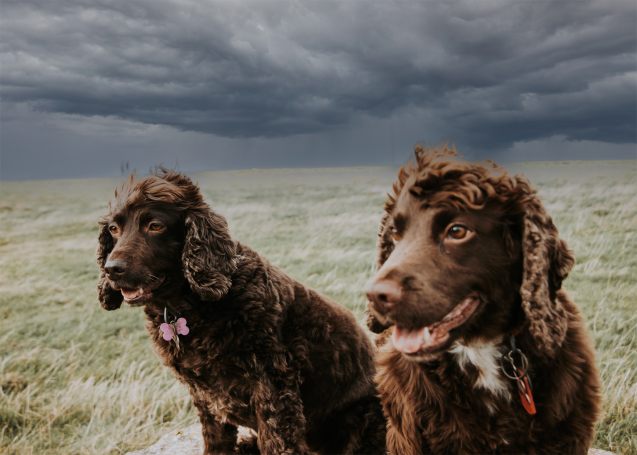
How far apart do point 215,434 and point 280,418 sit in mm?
806

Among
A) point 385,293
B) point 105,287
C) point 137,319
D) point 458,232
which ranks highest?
point 458,232

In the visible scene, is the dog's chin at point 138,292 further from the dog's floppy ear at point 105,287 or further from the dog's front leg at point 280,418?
the dog's front leg at point 280,418

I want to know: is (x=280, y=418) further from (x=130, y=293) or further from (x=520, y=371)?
(x=520, y=371)

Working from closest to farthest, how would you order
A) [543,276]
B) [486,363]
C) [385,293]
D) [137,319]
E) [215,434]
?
[385,293] → [543,276] → [486,363] → [215,434] → [137,319]

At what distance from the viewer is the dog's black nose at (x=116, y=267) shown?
9.95 feet

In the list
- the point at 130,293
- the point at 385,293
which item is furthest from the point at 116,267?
the point at 385,293

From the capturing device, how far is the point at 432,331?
85.7 inches

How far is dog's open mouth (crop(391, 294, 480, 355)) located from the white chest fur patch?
0.32 m

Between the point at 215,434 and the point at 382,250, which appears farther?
the point at 215,434

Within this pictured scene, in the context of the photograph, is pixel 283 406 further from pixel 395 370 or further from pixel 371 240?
pixel 371 240

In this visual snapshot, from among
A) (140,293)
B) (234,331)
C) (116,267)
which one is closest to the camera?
(116,267)

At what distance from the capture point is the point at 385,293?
79.7 inches

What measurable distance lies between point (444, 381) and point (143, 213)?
2.40m

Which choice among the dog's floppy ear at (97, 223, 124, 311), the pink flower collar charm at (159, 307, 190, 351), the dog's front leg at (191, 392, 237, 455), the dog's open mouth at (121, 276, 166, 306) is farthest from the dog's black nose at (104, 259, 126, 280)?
the dog's front leg at (191, 392, 237, 455)
